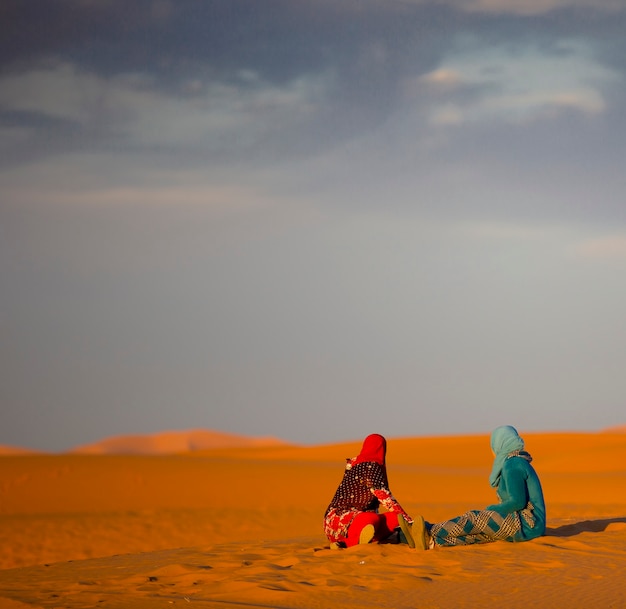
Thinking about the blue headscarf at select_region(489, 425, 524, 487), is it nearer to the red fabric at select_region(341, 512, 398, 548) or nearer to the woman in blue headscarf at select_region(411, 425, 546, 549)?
the woman in blue headscarf at select_region(411, 425, 546, 549)

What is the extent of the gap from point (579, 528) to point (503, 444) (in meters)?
3.56

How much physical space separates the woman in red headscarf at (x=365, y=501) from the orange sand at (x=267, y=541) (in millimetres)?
252

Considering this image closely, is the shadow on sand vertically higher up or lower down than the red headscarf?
lower down

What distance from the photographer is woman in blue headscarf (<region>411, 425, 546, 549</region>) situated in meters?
10.9

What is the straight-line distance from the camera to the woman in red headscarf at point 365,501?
1084 centimetres

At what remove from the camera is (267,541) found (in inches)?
577

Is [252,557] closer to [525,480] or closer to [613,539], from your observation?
[525,480]

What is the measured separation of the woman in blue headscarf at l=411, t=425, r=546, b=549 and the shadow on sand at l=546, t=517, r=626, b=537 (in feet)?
5.14

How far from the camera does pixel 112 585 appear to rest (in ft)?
32.7

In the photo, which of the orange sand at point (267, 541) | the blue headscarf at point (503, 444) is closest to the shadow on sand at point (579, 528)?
the orange sand at point (267, 541)

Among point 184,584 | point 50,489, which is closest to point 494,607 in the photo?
point 184,584

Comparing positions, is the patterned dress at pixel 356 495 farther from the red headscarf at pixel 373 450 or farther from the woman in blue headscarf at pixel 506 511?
the woman in blue headscarf at pixel 506 511

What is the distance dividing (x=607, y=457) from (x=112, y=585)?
100 feet

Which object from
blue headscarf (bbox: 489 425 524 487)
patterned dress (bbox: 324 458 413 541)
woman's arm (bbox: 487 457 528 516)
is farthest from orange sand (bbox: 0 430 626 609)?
blue headscarf (bbox: 489 425 524 487)
